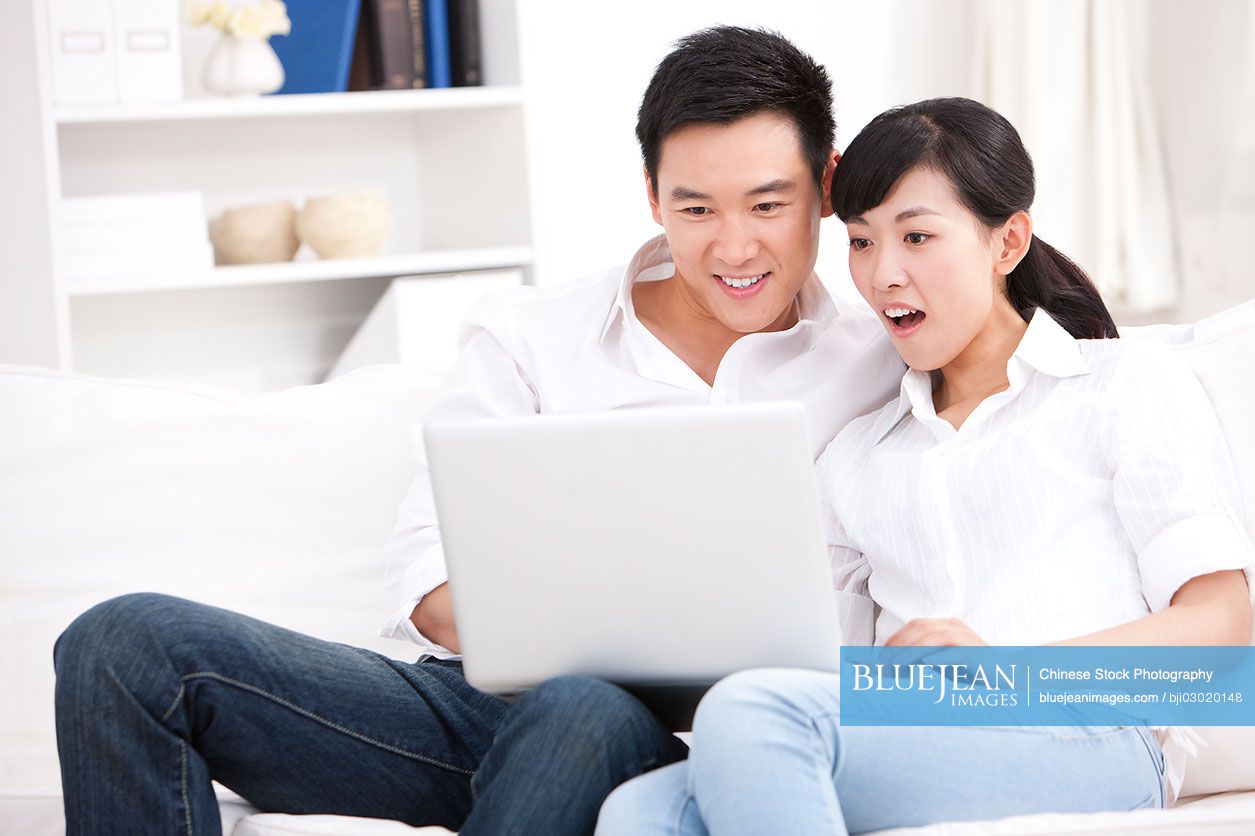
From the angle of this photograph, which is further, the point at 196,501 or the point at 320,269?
the point at 320,269

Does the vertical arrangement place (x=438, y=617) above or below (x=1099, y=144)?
below

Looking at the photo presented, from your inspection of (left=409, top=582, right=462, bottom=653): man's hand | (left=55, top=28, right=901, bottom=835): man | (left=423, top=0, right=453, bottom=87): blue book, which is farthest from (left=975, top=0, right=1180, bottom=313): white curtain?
(left=409, top=582, right=462, bottom=653): man's hand

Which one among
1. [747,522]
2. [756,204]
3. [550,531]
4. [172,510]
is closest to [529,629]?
[550,531]

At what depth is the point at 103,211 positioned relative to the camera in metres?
2.38

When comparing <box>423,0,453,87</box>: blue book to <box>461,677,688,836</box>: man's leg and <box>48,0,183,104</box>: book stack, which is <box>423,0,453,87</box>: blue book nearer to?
<box>48,0,183,104</box>: book stack

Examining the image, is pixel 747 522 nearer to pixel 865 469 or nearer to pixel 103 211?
pixel 865 469

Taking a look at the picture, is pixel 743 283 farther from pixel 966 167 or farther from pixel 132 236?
pixel 132 236

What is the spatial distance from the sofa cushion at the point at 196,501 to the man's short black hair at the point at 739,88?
1.61 ft

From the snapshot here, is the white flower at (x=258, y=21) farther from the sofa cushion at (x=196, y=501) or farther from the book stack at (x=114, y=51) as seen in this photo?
the sofa cushion at (x=196, y=501)

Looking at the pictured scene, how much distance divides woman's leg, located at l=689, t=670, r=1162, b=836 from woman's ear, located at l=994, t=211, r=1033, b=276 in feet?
1.60

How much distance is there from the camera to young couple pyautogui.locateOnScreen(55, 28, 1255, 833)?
3.83ft

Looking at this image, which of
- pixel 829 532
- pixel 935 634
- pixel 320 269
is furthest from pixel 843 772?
pixel 320 269

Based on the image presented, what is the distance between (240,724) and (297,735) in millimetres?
53

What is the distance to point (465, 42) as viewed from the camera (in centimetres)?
261
